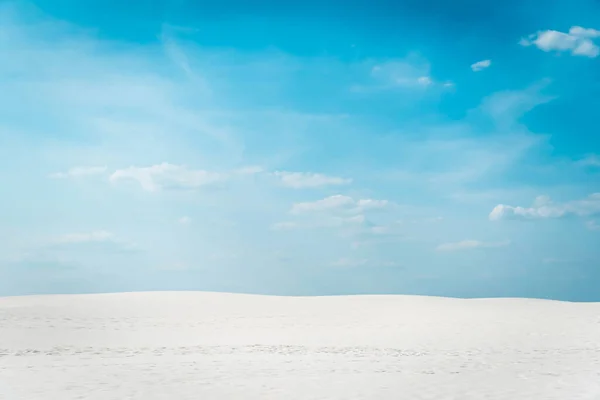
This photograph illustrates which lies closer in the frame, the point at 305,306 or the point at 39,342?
the point at 39,342

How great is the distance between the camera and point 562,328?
2089 cm

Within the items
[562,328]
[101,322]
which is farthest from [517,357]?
[101,322]

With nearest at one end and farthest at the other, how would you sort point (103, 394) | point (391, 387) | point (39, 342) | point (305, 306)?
point (103, 394), point (391, 387), point (39, 342), point (305, 306)

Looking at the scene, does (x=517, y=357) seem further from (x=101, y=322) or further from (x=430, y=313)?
(x=101, y=322)

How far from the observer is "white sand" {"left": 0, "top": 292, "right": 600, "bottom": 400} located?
36.0ft

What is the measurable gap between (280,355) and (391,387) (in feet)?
16.5

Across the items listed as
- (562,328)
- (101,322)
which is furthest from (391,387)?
(101,322)

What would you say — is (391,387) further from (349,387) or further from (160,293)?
(160,293)

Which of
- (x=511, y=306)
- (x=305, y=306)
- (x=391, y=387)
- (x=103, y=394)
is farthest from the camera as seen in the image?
(x=305, y=306)

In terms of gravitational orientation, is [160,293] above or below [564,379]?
above

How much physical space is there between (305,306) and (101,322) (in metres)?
11.2

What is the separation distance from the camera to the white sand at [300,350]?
36.0 ft

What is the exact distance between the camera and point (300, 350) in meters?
16.7

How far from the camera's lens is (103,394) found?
10398 millimetres
